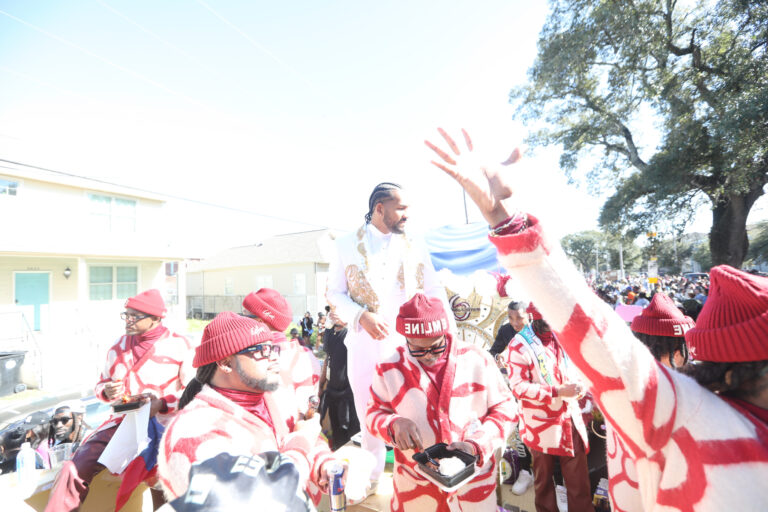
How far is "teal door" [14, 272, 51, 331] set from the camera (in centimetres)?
1370

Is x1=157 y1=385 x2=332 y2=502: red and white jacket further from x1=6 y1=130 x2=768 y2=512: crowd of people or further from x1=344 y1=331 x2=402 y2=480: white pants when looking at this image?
x1=344 y1=331 x2=402 y2=480: white pants

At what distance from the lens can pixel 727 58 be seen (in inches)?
457

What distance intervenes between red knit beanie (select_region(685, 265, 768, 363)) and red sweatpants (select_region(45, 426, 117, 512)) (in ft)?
12.2

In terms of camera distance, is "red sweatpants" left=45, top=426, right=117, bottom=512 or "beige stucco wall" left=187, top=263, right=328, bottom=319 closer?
"red sweatpants" left=45, top=426, right=117, bottom=512

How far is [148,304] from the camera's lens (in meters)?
3.42

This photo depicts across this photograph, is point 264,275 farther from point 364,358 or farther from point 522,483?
point 364,358

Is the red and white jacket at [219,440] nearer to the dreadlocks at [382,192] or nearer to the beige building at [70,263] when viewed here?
the dreadlocks at [382,192]

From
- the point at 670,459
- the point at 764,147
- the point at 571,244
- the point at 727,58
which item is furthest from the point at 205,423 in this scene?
Answer: the point at 571,244

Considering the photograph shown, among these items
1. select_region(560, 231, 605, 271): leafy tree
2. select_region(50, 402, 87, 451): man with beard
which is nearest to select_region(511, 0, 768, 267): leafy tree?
select_region(50, 402, 87, 451): man with beard

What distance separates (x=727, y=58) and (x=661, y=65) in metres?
1.96

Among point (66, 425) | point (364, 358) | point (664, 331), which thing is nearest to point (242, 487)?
point (364, 358)

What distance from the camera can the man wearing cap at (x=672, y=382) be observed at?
865mm

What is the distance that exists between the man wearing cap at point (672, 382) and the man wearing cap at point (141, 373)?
307cm

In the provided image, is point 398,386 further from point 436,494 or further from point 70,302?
point 70,302
